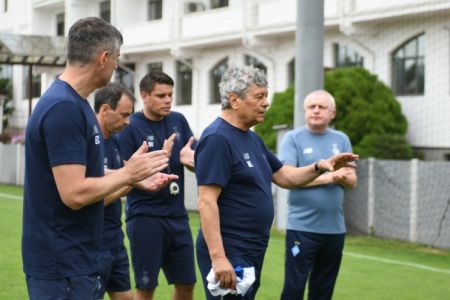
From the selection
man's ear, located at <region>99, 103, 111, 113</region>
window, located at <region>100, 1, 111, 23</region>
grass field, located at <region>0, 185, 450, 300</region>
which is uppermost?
window, located at <region>100, 1, 111, 23</region>

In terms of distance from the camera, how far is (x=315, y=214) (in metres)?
6.92

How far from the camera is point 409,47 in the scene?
21.8 meters

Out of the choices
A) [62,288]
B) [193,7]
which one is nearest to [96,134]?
[62,288]

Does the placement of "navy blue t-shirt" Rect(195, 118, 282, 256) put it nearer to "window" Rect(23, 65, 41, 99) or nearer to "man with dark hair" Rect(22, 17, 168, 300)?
"man with dark hair" Rect(22, 17, 168, 300)

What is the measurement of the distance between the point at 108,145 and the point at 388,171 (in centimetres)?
957

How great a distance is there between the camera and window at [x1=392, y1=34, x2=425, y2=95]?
2141 cm

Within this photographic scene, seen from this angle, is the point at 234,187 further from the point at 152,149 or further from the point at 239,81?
the point at 152,149

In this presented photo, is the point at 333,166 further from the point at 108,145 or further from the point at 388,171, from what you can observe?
the point at 388,171

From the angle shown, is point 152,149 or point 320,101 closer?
point 152,149

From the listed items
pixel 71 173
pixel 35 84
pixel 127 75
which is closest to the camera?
pixel 71 173

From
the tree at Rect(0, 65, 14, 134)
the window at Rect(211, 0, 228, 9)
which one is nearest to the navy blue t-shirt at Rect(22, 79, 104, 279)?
the window at Rect(211, 0, 228, 9)

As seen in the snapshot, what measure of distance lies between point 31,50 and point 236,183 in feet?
83.2

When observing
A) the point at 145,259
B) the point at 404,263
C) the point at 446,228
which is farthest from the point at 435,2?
the point at 145,259

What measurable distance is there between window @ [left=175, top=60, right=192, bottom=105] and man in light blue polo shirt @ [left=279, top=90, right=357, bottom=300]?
23.9m
